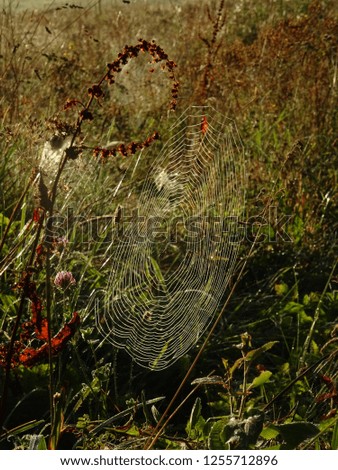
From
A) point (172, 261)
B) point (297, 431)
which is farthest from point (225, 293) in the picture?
point (297, 431)

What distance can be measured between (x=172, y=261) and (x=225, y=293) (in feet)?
1.30

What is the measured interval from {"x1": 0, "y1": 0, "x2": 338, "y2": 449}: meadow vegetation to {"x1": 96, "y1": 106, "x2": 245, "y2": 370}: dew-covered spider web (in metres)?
0.09

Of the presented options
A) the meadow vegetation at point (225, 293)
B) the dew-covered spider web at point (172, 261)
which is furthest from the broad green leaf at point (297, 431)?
the dew-covered spider web at point (172, 261)

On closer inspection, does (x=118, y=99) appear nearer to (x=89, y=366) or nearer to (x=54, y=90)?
(x=54, y=90)

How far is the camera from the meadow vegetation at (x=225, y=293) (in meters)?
1.87

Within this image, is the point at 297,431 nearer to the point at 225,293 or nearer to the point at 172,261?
the point at 225,293

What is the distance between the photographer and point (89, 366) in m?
2.76

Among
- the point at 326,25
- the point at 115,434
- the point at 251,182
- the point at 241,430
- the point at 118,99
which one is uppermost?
the point at 326,25

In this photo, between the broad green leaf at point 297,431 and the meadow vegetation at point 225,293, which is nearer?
the broad green leaf at point 297,431

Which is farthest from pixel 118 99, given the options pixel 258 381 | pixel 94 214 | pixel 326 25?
pixel 258 381

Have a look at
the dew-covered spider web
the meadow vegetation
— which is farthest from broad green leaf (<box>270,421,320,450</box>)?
the dew-covered spider web

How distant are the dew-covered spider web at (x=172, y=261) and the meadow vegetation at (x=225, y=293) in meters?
0.09

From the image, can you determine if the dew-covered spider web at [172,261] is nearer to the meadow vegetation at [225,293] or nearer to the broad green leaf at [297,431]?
the meadow vegetation at [225,293]

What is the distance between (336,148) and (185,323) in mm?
1860
